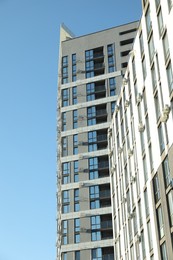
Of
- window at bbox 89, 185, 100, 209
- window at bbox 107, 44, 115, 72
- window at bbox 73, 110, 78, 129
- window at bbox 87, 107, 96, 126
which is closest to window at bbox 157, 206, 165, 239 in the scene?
window at bbox 89, 185, 100, 209

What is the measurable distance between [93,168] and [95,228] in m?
8.68

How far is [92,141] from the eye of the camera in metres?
70.8

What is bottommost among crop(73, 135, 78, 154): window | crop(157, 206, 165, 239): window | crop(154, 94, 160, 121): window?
crop(157, 206, 165, 239): window

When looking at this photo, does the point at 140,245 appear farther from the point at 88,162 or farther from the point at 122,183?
the point at 88,162

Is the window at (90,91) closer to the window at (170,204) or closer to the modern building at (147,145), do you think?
the modern building at (147,145)

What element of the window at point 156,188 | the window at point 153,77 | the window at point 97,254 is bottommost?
the window at point 156,188

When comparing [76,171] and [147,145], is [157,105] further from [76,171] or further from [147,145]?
[76,171]

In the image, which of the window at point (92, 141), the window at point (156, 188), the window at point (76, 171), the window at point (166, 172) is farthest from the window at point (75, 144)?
the window at point (166, 172)

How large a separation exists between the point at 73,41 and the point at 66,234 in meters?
31.9

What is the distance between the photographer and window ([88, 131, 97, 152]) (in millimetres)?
70281

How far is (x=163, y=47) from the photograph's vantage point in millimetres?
33219

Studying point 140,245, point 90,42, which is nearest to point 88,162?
point 90,42

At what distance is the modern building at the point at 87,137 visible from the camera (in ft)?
212

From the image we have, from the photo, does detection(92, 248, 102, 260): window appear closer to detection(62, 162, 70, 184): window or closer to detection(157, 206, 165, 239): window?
detection(62, 162, 70, 184): window
